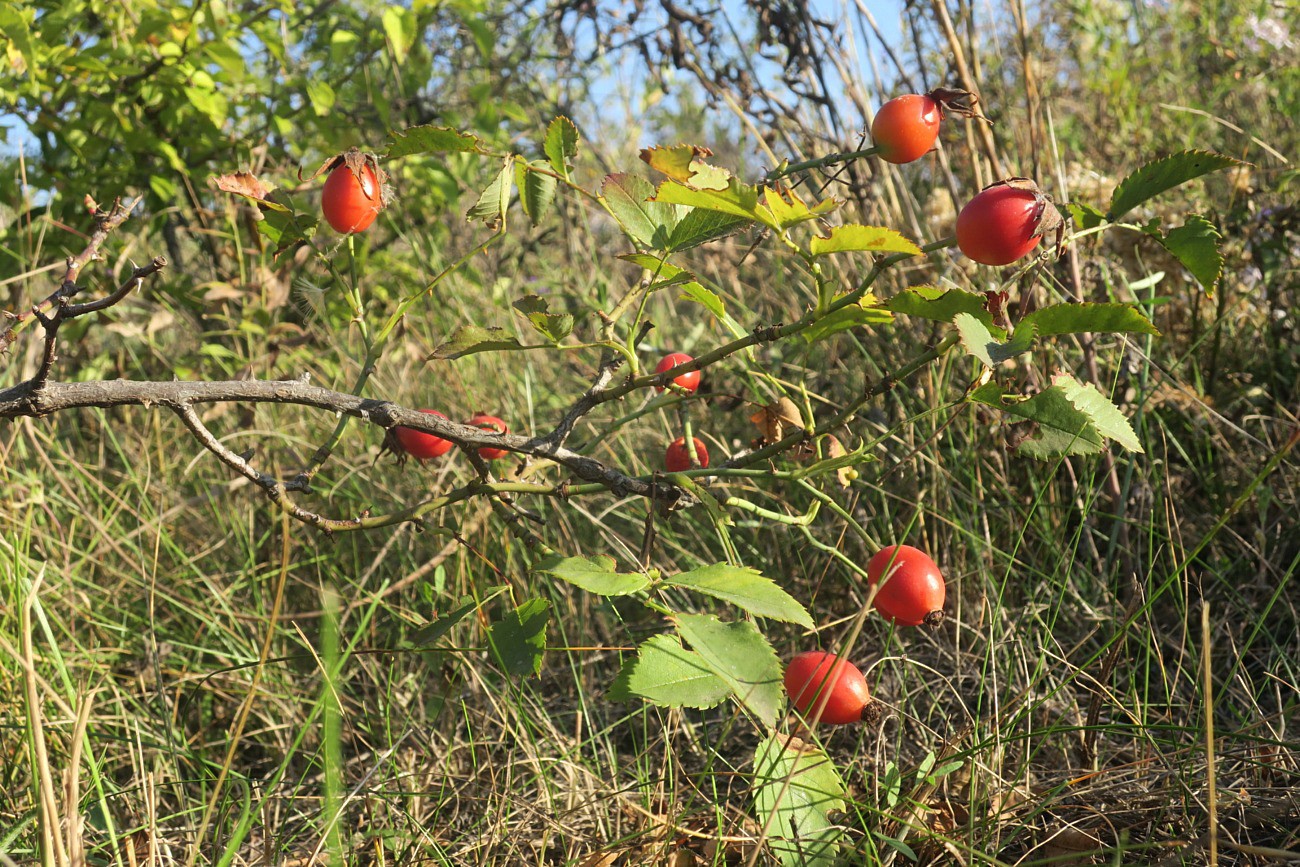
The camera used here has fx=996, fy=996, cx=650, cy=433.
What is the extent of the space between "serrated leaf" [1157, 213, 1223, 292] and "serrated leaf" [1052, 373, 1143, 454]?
0.41 feet

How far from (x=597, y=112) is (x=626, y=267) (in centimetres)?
51

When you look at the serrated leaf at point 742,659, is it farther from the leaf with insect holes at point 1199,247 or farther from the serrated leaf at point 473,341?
the leaf with insect holes at point 1199,247

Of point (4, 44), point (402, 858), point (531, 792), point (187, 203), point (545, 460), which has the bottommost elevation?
point (531, 792)

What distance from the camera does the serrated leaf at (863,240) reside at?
69 cm

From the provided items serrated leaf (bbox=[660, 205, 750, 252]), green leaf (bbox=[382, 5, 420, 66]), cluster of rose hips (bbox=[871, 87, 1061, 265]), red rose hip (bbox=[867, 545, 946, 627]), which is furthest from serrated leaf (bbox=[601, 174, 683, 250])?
green leaf (bbox=[382, 5, 420, 66])

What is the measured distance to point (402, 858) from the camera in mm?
977

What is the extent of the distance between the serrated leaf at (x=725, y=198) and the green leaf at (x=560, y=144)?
0.49 ft

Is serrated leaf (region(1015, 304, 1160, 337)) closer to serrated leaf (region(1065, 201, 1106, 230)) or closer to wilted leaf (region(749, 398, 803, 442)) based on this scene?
serrated leaf (region(1065, 201, 1106, 230))

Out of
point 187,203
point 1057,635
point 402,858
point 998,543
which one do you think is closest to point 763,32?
point 998,543

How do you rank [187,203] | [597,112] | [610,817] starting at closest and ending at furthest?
1. [610,817]
2. [187,203]
3. [597,112]

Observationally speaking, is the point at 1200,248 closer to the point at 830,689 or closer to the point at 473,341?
the point at 830,689

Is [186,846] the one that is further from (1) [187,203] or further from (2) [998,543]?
(1) [187,203]

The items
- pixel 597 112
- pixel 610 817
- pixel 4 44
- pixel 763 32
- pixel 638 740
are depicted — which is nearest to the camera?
Answer: pixel 610 817

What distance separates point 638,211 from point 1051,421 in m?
0.36
